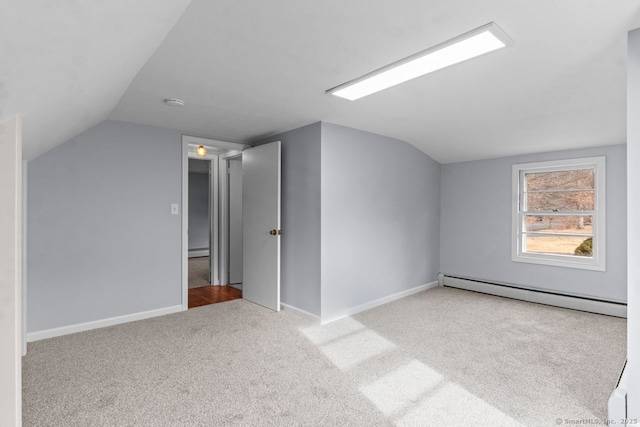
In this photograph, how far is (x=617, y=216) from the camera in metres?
3.83

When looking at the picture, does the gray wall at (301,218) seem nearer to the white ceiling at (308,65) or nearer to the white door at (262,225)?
the white door at (262,225)

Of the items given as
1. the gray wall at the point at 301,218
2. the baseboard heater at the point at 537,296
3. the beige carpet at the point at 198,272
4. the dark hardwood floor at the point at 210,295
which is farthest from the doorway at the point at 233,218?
the baseboard heater at the point at 537,296

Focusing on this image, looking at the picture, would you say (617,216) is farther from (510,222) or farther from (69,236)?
(69,236)

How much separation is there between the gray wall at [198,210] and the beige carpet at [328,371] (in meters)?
5.39

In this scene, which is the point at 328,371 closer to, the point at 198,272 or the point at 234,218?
the point at 234,218

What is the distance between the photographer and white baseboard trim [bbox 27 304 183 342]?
308cm

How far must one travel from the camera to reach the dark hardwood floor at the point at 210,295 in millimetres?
4379

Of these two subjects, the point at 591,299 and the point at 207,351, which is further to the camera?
the point at 591,299

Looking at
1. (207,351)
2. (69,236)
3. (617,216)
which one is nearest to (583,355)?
(617,216)

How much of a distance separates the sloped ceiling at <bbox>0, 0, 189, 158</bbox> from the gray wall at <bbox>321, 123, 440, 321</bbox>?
6.83 feet

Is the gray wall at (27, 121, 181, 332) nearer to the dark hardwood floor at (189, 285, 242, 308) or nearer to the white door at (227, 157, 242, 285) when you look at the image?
the dark hardwood floor at (189, 285, 242, 308)

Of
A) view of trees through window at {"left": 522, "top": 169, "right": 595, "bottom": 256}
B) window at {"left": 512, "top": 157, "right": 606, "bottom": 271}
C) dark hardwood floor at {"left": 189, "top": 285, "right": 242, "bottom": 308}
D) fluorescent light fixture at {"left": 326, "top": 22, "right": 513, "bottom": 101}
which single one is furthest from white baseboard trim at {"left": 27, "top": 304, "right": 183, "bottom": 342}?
view of trees through window at {"left": 522, "top": 169, "right": 595, "bottom": 256}

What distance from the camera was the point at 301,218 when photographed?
381 cm

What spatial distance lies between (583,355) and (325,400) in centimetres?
227
